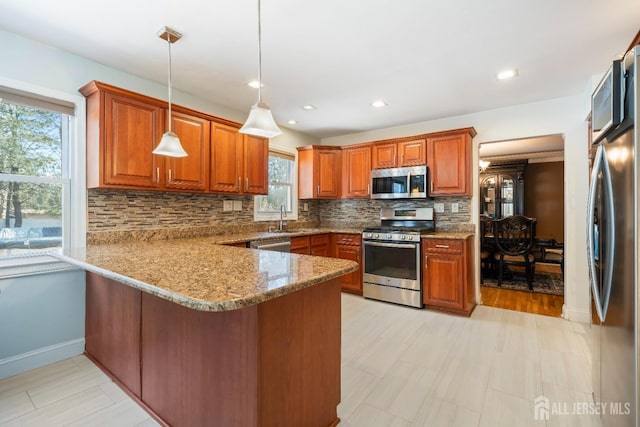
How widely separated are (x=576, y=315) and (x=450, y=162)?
209 centimetres

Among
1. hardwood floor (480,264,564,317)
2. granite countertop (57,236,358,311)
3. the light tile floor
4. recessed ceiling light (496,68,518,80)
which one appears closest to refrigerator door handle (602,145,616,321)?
the light tile floor

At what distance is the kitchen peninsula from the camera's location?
3.75ft

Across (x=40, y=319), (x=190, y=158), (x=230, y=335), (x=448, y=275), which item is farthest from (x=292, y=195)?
(x=230, y=335)

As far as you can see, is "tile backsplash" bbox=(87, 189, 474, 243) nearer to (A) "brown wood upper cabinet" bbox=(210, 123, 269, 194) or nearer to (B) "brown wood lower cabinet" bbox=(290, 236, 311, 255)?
(A) "brown wood upper cabinet" bbox=(210, 123, 269, 194)

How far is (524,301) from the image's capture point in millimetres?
3801

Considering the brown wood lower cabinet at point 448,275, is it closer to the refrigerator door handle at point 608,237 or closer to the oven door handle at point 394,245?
the oven door handle at point 394,245

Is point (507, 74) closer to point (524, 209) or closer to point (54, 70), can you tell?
point (54, 70)

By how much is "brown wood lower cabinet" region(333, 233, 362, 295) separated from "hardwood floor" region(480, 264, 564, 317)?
159 centimetres

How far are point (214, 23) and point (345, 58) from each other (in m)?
1.03

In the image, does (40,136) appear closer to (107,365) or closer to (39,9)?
(39,9)

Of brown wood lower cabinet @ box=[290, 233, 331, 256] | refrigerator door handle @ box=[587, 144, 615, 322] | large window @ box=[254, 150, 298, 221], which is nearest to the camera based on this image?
refrigerator door handle @ box=[587, 144, 615, 322]

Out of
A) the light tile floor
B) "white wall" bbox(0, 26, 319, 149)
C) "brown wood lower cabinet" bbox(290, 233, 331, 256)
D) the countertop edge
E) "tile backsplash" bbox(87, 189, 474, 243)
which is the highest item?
"white wall" bbox(0, 26, 319, 149)

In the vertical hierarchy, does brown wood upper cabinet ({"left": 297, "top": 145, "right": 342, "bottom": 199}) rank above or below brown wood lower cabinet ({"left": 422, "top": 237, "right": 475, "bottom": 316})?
above

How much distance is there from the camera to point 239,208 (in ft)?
12.4
